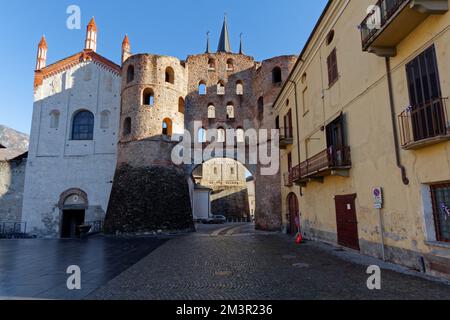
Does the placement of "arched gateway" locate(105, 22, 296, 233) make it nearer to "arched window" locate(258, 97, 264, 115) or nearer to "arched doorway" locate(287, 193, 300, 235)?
"arched window" locate(258, 97, 264, 115)

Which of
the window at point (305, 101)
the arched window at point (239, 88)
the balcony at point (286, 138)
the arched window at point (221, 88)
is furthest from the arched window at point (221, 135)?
the window at point (305, 101)

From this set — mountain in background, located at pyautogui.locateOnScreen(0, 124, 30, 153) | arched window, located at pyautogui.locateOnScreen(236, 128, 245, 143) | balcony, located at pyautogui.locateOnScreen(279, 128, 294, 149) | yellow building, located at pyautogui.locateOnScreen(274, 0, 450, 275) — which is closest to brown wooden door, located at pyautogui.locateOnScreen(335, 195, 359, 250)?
yellow building, located at pyautogui.locateOnScreen(274, 0, 450, 275)

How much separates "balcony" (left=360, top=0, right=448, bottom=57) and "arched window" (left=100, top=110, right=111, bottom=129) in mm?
21813

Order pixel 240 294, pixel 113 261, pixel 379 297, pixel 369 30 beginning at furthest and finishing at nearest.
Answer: pixel 113 261 → pixel 369 30 → pixel 240 294 → pixel 379 297

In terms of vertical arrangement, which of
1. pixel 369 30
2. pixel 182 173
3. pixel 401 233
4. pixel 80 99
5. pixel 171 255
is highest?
pixel 80 99

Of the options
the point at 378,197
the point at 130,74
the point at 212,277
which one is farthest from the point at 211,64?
the point at 212,277

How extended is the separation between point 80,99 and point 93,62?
3.64 metres

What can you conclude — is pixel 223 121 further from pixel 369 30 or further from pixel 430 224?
pixel 430 224

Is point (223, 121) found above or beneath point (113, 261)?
above

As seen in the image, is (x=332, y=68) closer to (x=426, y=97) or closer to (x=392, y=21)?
(x=392, y=21)

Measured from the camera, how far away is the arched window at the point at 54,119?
84.1ft

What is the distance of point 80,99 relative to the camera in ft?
84.8

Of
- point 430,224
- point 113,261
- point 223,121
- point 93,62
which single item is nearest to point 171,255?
point 113,261

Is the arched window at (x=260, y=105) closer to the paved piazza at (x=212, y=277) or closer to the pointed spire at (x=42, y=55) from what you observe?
the paved piazza at (x=212, y=277)
